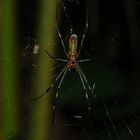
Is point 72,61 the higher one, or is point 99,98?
point 72,61

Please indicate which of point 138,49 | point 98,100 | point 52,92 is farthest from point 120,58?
point 52,92

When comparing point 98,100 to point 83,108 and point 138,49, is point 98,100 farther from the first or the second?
point 138,49

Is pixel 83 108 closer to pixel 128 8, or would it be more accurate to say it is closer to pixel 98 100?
pixel 98 100

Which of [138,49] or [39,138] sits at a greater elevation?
[138,49]

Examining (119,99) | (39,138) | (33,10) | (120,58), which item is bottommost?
(39,138)

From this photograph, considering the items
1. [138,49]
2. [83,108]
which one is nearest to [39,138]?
[83,108]

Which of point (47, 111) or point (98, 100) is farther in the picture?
point (98, 100)
